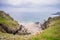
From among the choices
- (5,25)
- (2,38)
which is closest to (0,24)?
(5,25)

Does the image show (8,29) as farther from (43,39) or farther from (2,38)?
(43,39)

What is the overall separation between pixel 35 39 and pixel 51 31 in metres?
2.25

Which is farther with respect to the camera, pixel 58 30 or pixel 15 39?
pixel 15 39

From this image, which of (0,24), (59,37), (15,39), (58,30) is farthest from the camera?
(0,24)

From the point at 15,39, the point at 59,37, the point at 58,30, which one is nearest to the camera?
the point at 59,37

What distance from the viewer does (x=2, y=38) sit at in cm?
3509

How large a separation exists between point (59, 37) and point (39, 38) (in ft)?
8.42

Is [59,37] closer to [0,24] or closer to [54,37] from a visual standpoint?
[54,37]

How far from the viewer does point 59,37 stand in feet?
81.4

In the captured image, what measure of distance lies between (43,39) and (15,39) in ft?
33.6

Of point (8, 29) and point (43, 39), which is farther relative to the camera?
point (8, 29)

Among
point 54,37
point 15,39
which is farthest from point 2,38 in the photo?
point 54,37

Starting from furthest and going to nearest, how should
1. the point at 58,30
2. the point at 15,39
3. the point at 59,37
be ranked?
1. the point at 15,39
2. the point at 58,30
3. the point at 59,37

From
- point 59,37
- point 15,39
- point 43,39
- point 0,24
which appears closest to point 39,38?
point 43,39
